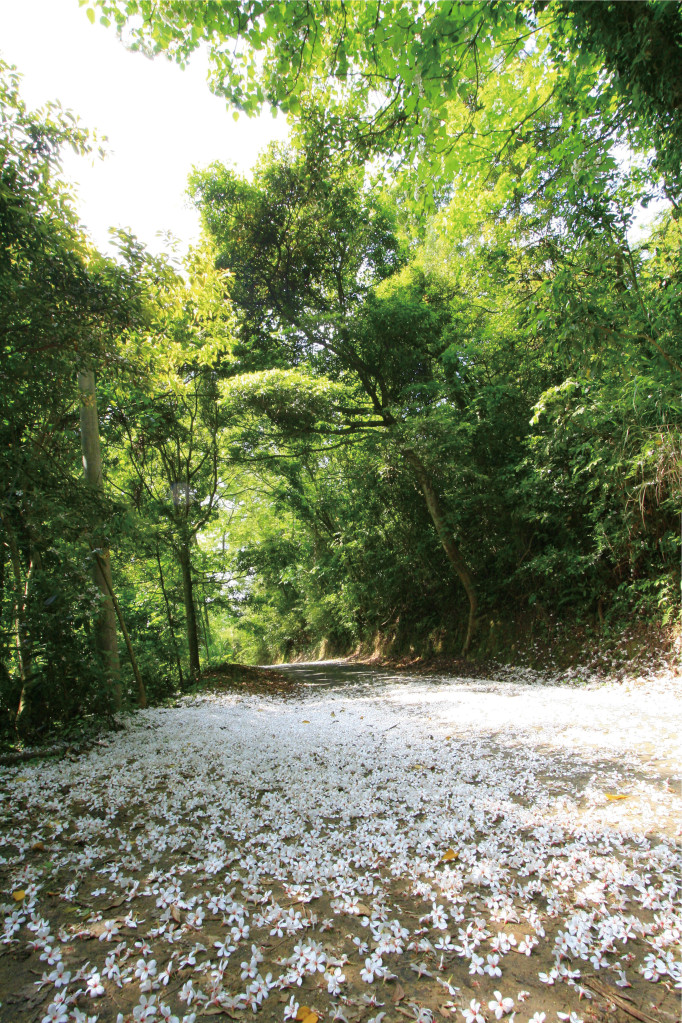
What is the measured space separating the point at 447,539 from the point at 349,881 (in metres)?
8.10

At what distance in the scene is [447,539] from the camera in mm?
9883

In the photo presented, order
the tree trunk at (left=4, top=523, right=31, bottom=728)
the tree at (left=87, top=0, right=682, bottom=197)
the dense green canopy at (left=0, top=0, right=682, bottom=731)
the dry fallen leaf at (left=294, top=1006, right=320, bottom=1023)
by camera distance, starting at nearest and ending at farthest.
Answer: the dry fallen leaf at (left=294, top=1006, right=320, bottom=1023) < the tree at (left=87, top=0, right=682, bottom=197) < the dense green canopy at (left=0, top=0, right=682, bottom=731) < the tree trunk at (left=4, top=523, right=31, bottom=728)

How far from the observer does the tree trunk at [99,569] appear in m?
4.45

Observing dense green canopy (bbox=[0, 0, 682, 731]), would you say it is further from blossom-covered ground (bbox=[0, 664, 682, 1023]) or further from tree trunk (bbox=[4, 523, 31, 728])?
blossom-covered ground (bbox=[0, 664, 682, 1023])

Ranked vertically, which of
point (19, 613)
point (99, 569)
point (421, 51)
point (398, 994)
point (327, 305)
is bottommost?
point (398, 994)

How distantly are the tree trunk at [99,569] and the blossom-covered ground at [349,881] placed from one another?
79 cm

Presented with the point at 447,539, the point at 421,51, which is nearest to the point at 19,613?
the point at 421,51

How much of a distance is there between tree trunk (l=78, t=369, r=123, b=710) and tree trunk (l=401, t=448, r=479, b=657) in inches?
227

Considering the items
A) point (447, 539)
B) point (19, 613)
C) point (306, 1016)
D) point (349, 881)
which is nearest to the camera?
point (306, 1016)

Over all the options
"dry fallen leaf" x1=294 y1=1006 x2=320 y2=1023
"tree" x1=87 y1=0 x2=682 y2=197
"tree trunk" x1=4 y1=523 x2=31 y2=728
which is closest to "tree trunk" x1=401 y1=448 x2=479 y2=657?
"tree" x1=87 y1=0 x2=682 y2=197

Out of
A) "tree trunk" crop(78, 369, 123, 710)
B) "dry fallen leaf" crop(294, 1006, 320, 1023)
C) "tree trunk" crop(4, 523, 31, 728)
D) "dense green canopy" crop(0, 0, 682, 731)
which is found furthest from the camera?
"tree trunk" crop(78, 369, 123, 710)

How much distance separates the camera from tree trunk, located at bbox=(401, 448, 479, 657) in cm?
967

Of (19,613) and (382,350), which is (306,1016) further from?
(382,350)

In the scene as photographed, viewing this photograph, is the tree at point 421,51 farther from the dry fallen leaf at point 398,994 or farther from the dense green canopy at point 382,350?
the dry fallen leaf at point 398,994
